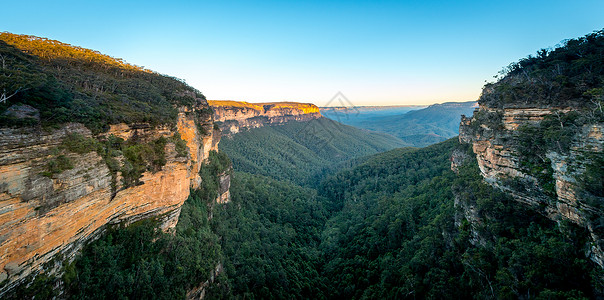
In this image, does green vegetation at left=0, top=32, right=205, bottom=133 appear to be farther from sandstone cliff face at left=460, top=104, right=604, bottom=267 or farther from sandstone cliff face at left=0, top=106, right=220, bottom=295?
sandstone cliff face at left=460, top=104, right=604, bottom=267

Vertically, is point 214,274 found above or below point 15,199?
below

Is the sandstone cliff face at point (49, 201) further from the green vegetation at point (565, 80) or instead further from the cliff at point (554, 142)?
the green vegetation at point (565, 80)

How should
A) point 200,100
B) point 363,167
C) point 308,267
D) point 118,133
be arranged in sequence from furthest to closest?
point 363,167, point 200,100, point 308,267, point 118,133

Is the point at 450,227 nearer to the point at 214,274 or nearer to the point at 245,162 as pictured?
the point at 214,274

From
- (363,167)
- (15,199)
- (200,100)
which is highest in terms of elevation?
(200,100)

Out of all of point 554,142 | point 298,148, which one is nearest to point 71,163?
point 554,142

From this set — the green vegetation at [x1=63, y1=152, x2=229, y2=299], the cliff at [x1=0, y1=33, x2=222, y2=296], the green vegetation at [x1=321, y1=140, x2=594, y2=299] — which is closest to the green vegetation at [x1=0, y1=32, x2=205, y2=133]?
the cliff at [x1=0, y1=33, x2=222, y2=296]

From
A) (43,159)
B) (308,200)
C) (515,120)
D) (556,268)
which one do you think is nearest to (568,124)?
(515,120)
